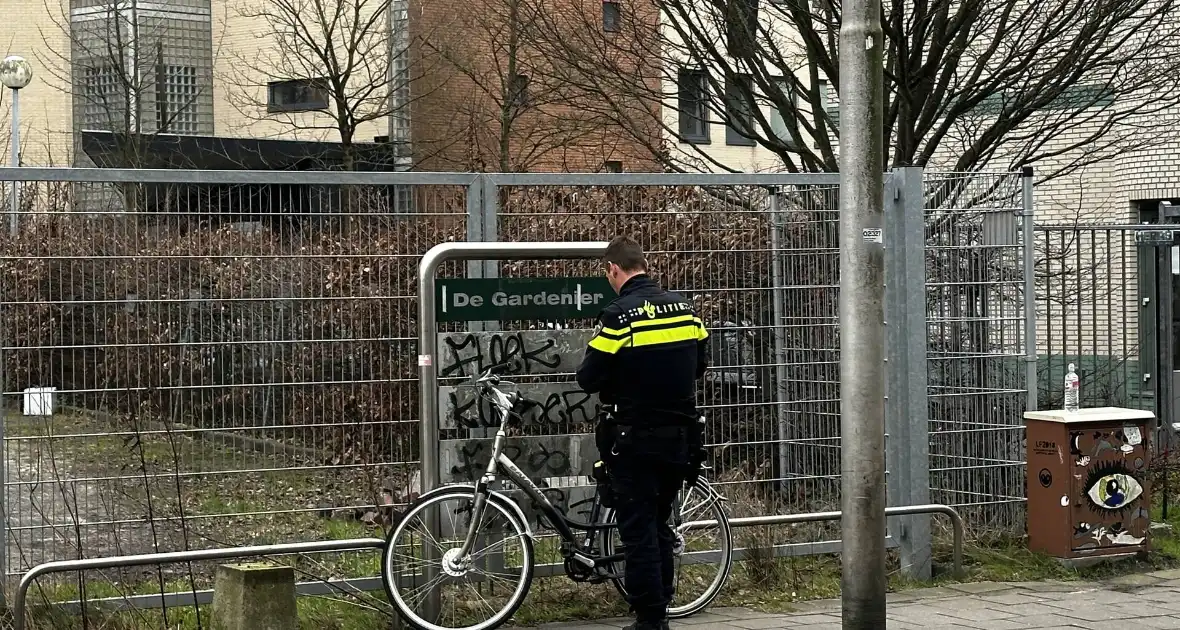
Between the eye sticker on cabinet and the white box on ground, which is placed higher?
the white box on ground

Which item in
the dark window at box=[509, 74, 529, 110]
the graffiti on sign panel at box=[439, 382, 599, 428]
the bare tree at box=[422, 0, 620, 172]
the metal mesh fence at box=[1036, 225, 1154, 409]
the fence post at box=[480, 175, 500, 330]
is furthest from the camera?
the dark window at box=[509, 74, 529, 110]

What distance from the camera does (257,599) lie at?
6.81 m

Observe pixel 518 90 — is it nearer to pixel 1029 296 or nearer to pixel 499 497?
pixel 1029 296

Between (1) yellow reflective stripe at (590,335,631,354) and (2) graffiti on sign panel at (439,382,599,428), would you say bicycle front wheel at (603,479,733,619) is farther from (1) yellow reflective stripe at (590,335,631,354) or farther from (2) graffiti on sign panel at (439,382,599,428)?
(1) yellow reflective stripe at (590,335,631,354)

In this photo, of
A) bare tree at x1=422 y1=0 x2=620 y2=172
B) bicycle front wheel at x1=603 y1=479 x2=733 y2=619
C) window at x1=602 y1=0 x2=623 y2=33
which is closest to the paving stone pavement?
bicycle front wheel at x1=603 y1=479 x2=733 y2=619

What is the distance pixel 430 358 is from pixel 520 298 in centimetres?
63

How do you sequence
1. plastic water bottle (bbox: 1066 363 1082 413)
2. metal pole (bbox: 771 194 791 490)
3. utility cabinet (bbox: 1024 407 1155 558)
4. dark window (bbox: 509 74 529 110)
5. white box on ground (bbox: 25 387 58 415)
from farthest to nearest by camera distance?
dark window (bbox: 509 74 529 110) → plastic water bottle (bbox: 1066 363 1082 413) → utility cabinet (bbox: 1024 407 1155 558) → metal pole (bbox: 771 194 791 490) → white box on ground (bbox: 25 387 58 415)

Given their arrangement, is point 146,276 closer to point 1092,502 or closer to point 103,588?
point 103,588

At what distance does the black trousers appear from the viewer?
23.0ft

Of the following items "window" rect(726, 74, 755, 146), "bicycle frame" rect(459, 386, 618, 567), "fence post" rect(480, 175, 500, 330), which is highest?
"window" rect(726, 74, 755, 146)

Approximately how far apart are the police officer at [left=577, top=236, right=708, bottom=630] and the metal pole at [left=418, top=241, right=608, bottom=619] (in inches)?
31.6

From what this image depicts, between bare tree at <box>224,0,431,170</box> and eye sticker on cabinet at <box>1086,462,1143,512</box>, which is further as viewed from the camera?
bare tree at <box>224,0,431,170</box>

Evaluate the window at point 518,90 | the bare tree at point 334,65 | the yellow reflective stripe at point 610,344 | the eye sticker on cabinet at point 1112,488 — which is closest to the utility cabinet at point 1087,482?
the eye sticker on cabinet at point 1112,488

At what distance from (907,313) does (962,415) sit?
0.86m
